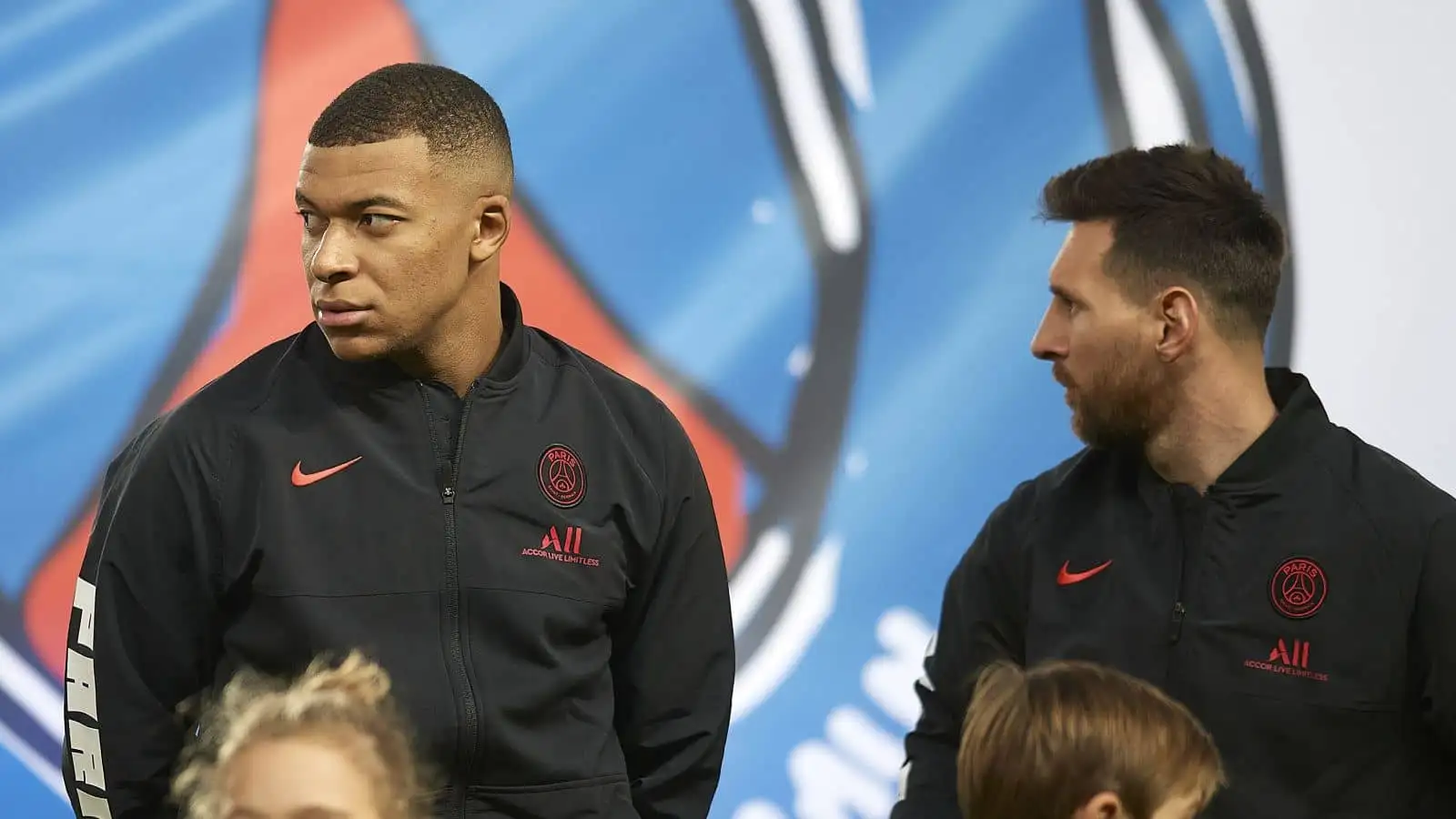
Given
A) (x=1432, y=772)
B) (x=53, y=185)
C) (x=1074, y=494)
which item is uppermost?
(x=53, y=185)

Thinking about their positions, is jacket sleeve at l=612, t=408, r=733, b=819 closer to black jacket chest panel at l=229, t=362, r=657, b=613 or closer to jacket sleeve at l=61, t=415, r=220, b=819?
black jacket chest panel at l=229, t=362, r=657, b=613

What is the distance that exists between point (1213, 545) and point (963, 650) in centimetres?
30

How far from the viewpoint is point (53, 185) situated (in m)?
2.36

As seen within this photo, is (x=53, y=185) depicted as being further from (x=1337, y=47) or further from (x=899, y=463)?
(x=1337, y=47)

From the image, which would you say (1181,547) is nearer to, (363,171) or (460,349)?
(460,349)

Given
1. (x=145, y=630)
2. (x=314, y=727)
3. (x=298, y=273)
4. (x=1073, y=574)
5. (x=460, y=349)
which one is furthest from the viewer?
(x=298, y=273)

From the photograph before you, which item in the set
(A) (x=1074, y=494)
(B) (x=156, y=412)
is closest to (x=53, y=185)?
(B) (x=156, y=412)

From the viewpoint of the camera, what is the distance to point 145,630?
1452mm

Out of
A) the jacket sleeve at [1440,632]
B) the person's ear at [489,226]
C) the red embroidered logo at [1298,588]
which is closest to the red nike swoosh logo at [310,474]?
the person's ear at [489,226]


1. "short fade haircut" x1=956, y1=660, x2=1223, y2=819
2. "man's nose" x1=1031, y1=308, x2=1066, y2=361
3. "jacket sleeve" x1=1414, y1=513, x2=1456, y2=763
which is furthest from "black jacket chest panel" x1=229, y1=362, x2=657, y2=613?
"jacket sleeve" x1=1414, y1=513, x2=1456, y2=763

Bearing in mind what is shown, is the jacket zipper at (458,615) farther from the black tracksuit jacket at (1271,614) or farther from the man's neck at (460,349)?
the black tracksuit jacket at (1271,614)

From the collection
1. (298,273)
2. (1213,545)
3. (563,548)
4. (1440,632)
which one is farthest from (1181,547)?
(298,273)

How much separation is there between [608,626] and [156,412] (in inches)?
41.8

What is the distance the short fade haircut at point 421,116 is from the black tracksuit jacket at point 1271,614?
73 cm
